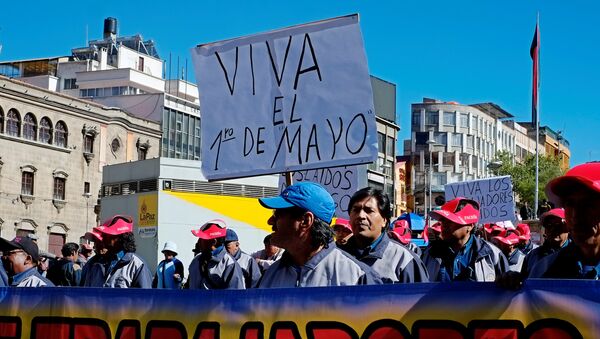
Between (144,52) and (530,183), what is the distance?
33591mm

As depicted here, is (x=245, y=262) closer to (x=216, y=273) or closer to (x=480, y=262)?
(x=216, y=273)

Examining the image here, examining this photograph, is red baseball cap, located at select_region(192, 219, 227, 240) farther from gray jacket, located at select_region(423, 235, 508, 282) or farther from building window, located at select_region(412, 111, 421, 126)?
building window, located at select_region(412, 111, 421, 126)

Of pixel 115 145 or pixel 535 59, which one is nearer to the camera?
pixel 535 59

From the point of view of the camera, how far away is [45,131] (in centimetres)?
4844

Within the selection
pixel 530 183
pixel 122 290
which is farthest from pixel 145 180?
pixel 530 183

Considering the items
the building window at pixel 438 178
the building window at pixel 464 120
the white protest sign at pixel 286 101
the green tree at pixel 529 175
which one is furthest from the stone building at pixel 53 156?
the building window at pixel 464 120

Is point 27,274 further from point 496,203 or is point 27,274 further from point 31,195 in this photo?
point 31,195

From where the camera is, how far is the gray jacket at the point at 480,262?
6.63 metres

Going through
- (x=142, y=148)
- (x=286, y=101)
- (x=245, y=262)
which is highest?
(x=142, y=148)

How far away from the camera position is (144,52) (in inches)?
3152

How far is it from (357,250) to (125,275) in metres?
2.71

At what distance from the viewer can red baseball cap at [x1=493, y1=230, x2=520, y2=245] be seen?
36.4 ft

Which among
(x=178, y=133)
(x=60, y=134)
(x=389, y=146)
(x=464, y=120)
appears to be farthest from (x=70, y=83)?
(x=464, y=120)

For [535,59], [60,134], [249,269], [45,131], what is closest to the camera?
[249,269]
